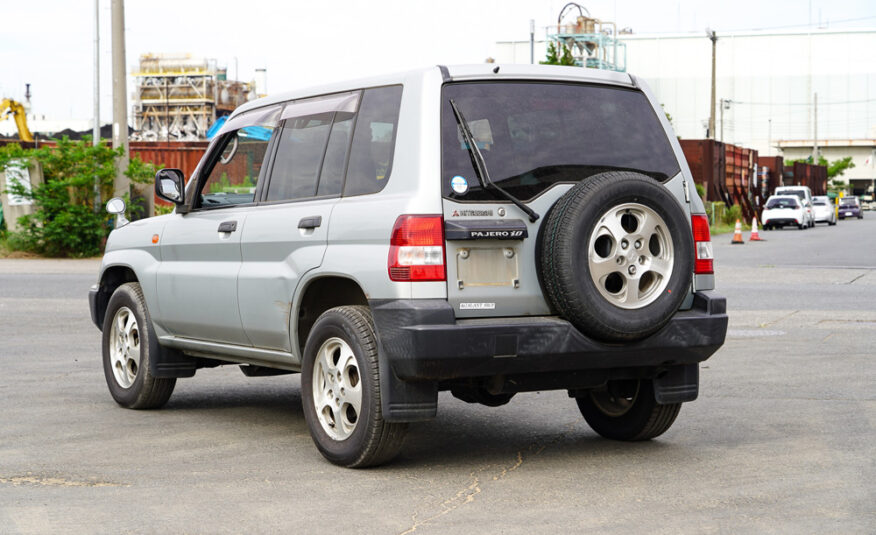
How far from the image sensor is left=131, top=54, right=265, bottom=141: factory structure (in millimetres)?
108812

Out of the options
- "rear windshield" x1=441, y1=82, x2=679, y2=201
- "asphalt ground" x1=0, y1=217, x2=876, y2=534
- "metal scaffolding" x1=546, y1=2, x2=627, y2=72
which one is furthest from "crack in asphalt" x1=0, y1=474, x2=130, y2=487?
"metal scaffolding" x1=546, y1=2, x2=627, y2=72

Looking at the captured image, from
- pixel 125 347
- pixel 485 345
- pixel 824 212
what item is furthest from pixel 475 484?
pixel 824 212

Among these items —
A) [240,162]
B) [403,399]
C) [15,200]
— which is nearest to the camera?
[403,399]

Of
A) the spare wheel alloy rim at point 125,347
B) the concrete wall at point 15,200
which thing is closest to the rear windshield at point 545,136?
the spare wheel alloy rim at point 125,347

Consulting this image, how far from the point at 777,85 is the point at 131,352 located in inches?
4628

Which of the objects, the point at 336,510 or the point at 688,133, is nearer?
the point at 336,510

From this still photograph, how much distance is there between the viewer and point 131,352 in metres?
8.33

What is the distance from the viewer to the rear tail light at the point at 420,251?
5.64 meters

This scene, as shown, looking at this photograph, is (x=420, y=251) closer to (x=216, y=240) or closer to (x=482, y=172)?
(x=482, y=172)

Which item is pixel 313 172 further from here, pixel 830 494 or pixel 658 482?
pixel 830 494

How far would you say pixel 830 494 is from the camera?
550cm

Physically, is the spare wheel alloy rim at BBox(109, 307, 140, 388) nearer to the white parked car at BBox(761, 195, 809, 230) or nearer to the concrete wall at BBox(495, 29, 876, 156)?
the white parked car at BBox(761, 195, 809, 230)

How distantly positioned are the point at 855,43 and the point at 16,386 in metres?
120

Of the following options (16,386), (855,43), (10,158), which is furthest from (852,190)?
(16,386)
